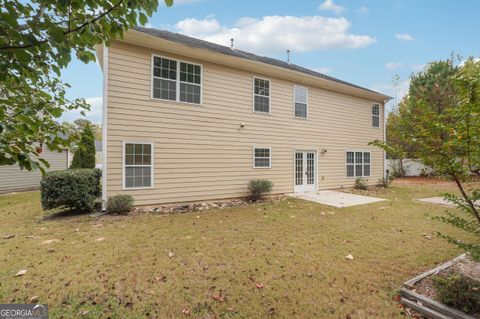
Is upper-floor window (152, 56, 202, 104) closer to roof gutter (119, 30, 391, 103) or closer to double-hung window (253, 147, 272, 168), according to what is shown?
roof gutter (119, 30, 391, 103)

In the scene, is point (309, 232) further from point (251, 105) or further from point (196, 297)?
point (251, 105)

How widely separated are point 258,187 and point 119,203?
192 inches

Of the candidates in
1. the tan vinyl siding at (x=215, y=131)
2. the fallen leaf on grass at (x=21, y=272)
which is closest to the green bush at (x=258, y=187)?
the tan vinyl siding at (x=215, y=131)

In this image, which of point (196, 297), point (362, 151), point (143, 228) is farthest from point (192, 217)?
point (362, 151)

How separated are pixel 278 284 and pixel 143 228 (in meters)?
3.75

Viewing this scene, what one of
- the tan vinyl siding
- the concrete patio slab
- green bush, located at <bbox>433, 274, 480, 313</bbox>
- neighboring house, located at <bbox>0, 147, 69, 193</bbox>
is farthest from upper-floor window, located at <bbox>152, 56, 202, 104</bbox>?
neighboring house, located at <bbox>0, 147, 69, 193</bbox>

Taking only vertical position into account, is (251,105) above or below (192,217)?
above

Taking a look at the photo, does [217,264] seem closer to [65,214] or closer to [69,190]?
[69,190]

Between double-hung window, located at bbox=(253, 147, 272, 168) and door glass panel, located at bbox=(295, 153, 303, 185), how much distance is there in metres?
1.63

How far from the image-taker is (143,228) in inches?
215

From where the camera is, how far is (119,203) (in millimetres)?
6648

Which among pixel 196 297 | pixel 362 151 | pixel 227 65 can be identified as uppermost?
pixel 227 65

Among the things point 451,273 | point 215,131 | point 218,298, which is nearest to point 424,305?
point 451,273

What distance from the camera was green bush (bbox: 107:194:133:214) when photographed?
261 inches
